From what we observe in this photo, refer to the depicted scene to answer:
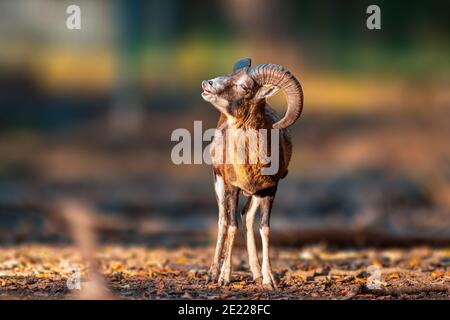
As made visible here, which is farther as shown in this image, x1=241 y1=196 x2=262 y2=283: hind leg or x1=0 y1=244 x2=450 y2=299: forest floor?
x1=241 y1=196 x2=262 y2=283: hind leg

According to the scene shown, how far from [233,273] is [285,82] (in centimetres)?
284

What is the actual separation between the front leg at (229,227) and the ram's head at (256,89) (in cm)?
98

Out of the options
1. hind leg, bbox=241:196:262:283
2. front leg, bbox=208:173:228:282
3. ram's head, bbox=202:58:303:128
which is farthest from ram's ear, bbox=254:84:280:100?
hind leg, bbox=241:196:262:283

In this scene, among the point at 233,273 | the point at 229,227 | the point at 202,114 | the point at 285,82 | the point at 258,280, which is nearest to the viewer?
the point at 285,82

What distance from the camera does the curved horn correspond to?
1100 centimetres

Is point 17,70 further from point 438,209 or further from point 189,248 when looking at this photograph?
point 189,248

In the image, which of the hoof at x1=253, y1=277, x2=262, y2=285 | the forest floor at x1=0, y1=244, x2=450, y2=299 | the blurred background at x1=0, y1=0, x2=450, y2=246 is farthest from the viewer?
the blurred background at x1=0, y1=0, x2=450, y2=246

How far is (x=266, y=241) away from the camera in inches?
445

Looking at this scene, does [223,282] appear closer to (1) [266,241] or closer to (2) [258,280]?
(2) [258,280]

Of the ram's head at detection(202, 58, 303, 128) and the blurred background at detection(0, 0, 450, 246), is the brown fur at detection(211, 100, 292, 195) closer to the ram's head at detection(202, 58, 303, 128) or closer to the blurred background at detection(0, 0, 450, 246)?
the ram's head at detection(202, 58, 303, 128)

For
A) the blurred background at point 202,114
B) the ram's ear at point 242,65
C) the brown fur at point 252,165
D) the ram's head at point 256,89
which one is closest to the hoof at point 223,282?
the brown fur at point 252,165

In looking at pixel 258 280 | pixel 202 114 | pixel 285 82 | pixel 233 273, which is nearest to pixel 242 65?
pixel 285 82

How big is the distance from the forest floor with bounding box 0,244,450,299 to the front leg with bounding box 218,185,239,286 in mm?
172
